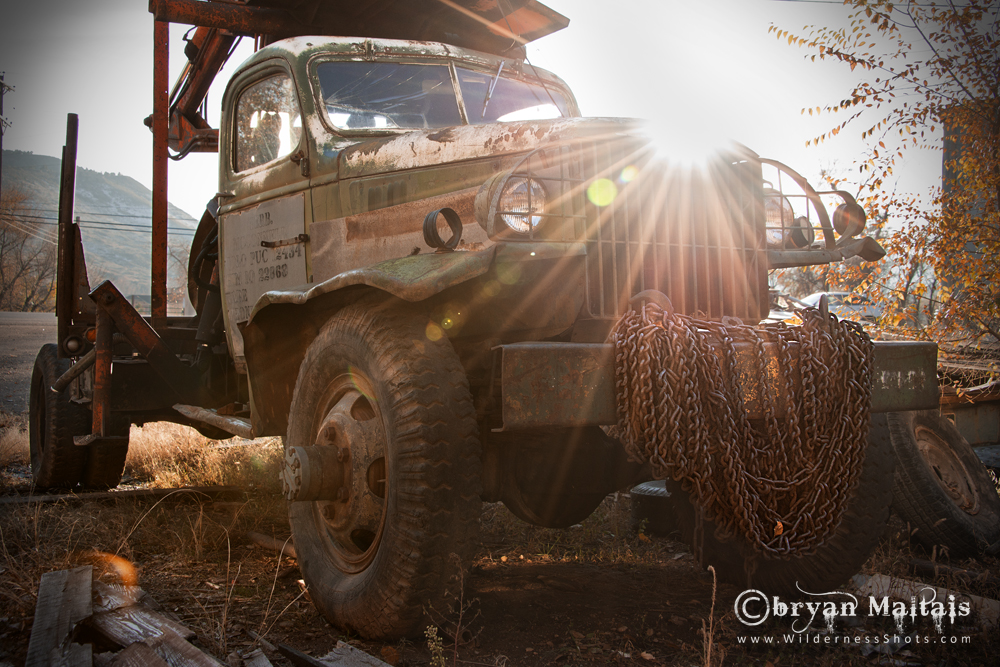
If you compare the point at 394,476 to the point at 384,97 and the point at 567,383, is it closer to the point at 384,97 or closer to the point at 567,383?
the point at 567,383

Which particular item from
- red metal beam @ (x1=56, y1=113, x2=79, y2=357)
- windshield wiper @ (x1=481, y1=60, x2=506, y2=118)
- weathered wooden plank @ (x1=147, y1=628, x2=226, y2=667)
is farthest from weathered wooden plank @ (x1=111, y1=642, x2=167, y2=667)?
red metal beam @ (x1=56, y1=113, x2=79, y2=357)

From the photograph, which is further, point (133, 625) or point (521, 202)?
point (521, 202)

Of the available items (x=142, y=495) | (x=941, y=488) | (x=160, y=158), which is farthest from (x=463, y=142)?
(x=142, y=495)

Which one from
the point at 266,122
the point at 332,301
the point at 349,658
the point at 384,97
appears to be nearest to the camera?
the point at 349,658

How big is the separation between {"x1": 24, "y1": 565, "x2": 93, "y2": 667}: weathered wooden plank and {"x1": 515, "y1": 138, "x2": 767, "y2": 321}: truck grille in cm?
206

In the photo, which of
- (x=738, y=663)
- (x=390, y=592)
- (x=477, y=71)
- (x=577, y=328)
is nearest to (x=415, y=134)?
(x=477, y=71)

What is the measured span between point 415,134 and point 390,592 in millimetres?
1991

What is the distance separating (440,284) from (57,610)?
1.75 metres

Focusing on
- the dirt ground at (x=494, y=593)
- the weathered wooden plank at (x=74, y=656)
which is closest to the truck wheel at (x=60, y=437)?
the dirt ground at (x=494, y=593)

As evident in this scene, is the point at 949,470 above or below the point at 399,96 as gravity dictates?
below

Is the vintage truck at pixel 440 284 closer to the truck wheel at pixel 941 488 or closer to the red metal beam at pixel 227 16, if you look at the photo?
the red metal beam at pixel 227 16

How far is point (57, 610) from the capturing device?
254cm

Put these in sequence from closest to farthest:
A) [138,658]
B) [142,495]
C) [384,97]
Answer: [138,658]
[384,97]
[142,495]

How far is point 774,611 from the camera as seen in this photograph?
2951 mm
